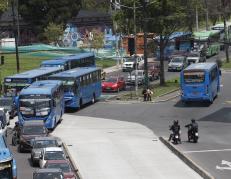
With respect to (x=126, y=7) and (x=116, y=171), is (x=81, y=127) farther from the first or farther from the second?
(x=126, y=7)

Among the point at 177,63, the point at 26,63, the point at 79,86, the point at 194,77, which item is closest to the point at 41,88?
the point at 79,86

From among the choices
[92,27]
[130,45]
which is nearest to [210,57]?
[92,27]

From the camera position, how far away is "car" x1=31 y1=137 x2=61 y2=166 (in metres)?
35.4

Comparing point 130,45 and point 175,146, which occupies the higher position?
point 130,45

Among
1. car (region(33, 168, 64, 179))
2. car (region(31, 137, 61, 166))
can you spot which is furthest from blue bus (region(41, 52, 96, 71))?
car (region(33, 168, 64, 179))

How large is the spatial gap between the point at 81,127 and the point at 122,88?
22784 mm

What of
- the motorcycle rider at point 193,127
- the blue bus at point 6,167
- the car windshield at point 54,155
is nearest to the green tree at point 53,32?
the motorcycle rider at point 193,127

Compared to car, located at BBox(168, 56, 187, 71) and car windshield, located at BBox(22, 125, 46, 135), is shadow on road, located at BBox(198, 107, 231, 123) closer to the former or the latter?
car windshield, located at BBox(22, 125, 46, 135)

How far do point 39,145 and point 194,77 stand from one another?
24415 millimetres

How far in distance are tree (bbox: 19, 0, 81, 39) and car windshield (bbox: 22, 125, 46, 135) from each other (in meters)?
87.5

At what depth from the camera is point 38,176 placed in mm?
26719

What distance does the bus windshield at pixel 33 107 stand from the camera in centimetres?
4647

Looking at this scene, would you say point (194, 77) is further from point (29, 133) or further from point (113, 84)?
point (29, 133)

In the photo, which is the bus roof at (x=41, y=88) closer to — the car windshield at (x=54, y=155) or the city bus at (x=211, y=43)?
the car windshield at (x=54, y=155)
